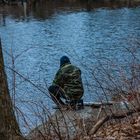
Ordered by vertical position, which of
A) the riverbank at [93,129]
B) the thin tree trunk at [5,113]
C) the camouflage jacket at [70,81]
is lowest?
the camouflage jacket at [70,81]

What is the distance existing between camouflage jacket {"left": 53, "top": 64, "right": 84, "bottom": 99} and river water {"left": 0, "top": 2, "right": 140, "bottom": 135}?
320mm

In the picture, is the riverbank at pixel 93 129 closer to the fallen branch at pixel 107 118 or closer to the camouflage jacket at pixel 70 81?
the fallen branch at pixel 107 118

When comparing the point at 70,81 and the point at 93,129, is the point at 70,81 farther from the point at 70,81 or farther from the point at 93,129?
the point at 93,129

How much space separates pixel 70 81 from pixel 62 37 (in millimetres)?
21900

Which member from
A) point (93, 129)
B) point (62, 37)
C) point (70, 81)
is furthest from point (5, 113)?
point (62, 37)

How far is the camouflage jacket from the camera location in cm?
1139

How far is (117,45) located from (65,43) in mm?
3402

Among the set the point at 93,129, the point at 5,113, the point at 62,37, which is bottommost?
the point at 62,37

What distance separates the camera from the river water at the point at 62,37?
69.5ft

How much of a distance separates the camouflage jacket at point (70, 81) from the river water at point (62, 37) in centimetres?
32

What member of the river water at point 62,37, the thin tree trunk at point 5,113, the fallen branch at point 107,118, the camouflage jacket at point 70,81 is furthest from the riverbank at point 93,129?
the camouflage jacket at point 70,81

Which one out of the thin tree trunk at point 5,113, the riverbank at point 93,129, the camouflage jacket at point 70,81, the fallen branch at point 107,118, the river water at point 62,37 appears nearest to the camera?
the thin tree trunk at point 5,113

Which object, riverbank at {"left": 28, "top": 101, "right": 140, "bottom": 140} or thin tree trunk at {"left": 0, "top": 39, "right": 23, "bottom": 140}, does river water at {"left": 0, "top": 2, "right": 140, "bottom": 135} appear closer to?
riverbank at {"left": 28, "top": 101, "right": 140, "bottom": 140}

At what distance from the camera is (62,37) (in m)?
33.3
